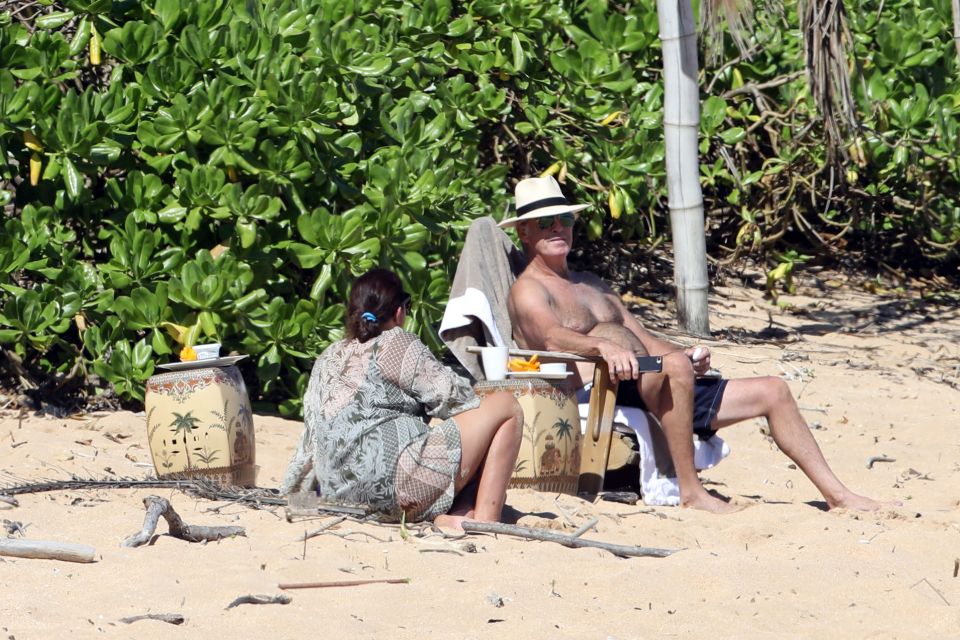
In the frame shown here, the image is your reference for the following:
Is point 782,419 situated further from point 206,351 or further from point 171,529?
point 171,529

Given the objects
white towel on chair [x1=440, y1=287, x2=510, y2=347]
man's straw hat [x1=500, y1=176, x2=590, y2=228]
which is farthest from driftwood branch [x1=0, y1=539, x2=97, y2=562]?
man's straw hat [x1=500, y1=176, x2=590, y2=228]

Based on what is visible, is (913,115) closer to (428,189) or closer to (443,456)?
(428,189)

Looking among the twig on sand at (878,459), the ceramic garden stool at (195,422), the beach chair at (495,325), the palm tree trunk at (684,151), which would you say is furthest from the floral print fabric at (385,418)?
the palm tree trunk at (684,151)

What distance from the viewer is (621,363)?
5.27 meters

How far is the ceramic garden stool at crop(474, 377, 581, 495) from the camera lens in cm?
517

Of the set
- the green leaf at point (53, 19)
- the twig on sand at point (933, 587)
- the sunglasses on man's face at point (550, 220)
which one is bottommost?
the twig on sand at point (933, 587)

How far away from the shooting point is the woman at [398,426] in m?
4.59

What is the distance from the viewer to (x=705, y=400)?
5629mm

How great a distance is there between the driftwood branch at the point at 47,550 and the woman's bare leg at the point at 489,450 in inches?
46.7

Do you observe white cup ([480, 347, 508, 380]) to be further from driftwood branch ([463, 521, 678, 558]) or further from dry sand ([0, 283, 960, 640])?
driftwood branch ([463, 521, 678, 558])

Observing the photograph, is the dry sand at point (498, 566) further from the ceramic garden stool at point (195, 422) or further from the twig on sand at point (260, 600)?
the ceramic garden stool at point (195, 422)

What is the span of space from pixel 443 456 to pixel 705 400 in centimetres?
145

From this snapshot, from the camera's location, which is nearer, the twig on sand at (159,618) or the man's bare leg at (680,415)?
the twig on sand at (159,618)

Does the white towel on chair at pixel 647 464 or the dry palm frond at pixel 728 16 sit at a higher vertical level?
the dry palm frond at pixel 728 16
